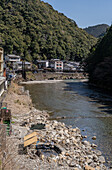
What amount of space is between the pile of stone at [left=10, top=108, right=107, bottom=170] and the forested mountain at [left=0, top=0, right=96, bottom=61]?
71.7 meters

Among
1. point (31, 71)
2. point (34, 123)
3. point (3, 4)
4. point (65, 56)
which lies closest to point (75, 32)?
point (65, 56)

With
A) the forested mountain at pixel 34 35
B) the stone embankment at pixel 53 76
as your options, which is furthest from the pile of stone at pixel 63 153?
the forested mountain at pixel 34 35

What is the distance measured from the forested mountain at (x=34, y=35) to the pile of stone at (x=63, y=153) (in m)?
71.7

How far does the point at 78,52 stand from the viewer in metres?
118

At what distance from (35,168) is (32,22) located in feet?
363

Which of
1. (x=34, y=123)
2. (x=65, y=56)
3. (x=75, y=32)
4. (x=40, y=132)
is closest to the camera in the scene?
(x=40, y=132)

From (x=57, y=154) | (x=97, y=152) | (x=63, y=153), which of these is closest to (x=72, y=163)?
(x=63, y=153)

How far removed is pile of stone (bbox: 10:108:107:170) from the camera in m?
10.4

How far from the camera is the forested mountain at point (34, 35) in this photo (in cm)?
9006

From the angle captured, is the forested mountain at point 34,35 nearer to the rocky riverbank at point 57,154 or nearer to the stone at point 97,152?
the rocky riverbank at point 57,154

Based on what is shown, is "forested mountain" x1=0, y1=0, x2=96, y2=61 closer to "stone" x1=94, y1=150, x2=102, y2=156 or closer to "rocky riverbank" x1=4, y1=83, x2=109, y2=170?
"rocky riverbank" x1=4, y1=83, x2=109, y2=170

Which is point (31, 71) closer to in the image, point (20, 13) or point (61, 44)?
point (61, 44)

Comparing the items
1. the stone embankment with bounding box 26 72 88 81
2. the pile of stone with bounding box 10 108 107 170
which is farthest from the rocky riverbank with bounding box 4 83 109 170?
the stone embankment with bounding box 26 72 88 81

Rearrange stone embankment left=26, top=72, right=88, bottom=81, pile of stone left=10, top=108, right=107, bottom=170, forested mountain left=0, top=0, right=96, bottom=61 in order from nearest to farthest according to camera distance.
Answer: pile of stone left=10, top=108, right=107, bottom=170 → stone embankment left=26, top=72, right=88, bottom=81 → forested mountain left=0, top=0, right=96, bottom=61
